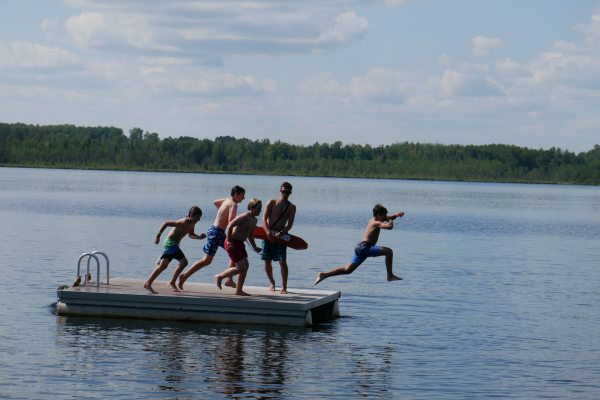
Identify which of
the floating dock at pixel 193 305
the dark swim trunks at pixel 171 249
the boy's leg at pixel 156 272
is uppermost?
the dark swim trunks at pixel 171 249

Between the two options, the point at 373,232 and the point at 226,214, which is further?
the point at 373,232

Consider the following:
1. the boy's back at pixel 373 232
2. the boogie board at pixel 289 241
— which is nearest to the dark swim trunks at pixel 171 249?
the boogie board at pixel 289 241

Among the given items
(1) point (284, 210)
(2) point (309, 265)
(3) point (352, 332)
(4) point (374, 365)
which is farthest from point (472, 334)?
(2) point (309, 265)

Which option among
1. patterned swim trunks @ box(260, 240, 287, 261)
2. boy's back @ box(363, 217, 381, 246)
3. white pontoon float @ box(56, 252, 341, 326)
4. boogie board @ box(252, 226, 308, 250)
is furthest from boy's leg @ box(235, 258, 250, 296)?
boy's back @ box(363, 217, 381, 246)

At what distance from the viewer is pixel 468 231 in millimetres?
43406

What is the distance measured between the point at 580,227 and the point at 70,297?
142 ft

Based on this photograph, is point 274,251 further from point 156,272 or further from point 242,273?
point 156,272

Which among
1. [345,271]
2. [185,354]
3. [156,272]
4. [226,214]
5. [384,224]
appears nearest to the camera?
[185,354]

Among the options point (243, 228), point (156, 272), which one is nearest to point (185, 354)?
point (156, 272)

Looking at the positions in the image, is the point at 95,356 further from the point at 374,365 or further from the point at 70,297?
the point at 374,365

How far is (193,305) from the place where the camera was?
542 inches

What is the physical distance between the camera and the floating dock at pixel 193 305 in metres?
13.5

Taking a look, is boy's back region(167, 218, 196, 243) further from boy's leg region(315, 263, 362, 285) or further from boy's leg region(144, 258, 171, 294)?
boy's leg region(315, 263, 362, 285)

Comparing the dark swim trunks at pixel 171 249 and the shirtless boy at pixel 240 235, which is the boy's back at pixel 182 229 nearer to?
the dark swim trunks at pixel 171 249
